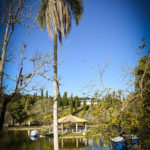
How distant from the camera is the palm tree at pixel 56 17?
23.8 ft

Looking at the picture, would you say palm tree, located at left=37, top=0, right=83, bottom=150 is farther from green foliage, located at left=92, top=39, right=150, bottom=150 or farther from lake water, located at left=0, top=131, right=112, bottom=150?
lake water, located at left=0, top=131, right=112, bottom=150

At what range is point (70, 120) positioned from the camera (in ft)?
79.8

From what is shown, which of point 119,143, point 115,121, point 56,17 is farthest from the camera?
point 56,17

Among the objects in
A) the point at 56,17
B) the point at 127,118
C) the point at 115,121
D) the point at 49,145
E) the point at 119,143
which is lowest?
the point at 49,145

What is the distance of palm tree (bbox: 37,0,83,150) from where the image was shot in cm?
725

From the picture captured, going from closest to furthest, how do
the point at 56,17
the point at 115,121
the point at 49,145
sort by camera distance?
the point at 115,121, the point at 56,17, the point at 49,145

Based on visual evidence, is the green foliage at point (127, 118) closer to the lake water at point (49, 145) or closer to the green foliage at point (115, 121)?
the green foliage at point (115, 121)

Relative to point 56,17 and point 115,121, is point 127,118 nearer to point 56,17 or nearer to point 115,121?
point 115,121

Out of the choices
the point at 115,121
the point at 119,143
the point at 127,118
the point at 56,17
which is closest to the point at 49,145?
the point at 119,143

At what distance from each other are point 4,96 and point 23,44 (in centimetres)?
264

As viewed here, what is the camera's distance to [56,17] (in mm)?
7246

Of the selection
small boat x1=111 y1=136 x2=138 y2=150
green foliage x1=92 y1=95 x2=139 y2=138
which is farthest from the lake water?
green foliage x1=92 y1=95 x2=139 y2=138

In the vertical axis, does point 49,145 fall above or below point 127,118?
below

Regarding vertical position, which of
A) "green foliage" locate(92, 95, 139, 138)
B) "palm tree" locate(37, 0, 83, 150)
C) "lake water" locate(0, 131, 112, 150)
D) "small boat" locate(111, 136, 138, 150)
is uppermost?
"palm tree" locate(37, 0, 83, 150)
